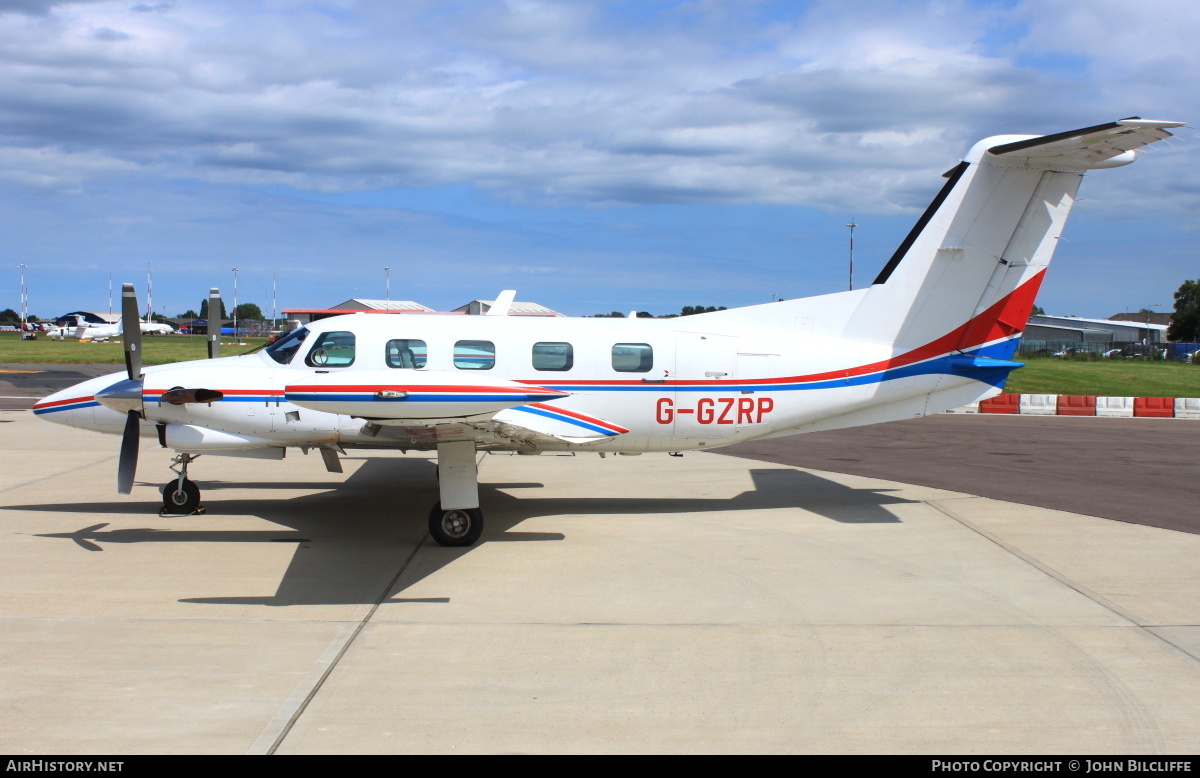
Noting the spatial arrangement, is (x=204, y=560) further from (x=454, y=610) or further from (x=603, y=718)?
(x=603, y=718)

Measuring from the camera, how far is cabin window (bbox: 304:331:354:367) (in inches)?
396

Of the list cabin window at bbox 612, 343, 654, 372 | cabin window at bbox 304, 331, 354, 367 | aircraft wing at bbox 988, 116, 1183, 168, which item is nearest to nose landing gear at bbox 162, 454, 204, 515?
cabin window at bbox 304, 331, 354, 367

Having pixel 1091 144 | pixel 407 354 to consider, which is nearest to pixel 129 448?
pixel 407 354

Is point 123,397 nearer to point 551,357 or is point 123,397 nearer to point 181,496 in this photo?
point 181,496

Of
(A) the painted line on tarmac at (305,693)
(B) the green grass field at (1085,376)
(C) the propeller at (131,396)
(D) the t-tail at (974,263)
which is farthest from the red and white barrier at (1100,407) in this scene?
(A) the painted line on tarmac at (305,693)

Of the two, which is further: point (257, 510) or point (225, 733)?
point (257, 510)

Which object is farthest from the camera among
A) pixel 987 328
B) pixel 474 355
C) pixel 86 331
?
pixel 86 331

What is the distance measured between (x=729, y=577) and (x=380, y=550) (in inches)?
148

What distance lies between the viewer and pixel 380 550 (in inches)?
360

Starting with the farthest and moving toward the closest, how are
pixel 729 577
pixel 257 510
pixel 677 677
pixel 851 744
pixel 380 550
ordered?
→ pixel 257 510
pixel 380 550
pixel 729 577
pixel 677 677
pixel 851 744

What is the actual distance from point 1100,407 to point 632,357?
65.5 feet

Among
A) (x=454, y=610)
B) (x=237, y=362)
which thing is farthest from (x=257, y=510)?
(x=454, y=610)

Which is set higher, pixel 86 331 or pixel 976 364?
pixel 86 331

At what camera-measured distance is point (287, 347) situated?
10.1m
